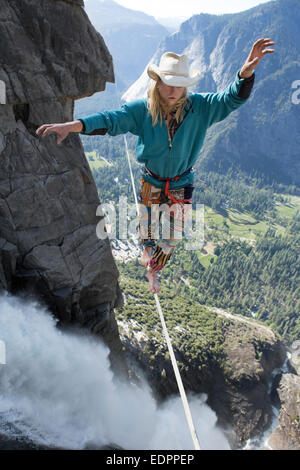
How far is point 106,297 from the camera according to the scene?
966 cm

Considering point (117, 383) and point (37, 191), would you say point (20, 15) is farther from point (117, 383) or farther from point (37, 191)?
point (117, 383)

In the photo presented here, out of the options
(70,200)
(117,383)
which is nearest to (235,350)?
(117,383)

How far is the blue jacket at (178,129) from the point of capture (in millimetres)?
3418

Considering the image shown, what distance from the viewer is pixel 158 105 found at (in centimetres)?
370

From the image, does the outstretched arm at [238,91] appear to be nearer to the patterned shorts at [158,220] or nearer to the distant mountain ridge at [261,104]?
the patterned shorts at [158,220]

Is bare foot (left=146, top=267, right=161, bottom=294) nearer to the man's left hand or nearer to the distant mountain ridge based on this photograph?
the man's left hand

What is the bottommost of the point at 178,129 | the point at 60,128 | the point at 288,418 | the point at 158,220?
the point at 288,418

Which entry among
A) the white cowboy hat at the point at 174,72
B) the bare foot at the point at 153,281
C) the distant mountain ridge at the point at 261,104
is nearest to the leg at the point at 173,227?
the bare foot at the point at 153,281

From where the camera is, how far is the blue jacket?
11.2 ft

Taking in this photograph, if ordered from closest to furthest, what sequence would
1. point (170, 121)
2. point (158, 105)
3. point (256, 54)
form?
point (256, 54) → point (158, 105) → point (170, 121)

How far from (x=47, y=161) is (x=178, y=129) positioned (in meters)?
4.56

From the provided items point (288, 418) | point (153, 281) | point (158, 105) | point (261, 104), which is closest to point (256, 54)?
point (158, 105)

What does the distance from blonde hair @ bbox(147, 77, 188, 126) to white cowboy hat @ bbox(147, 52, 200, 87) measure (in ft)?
0.38

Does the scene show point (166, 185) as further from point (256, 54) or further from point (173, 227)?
point (256, 54)
